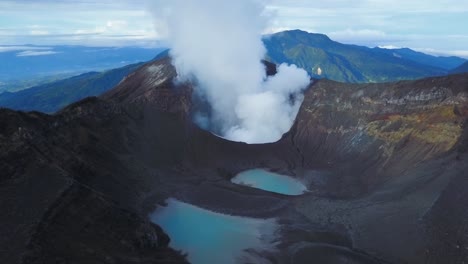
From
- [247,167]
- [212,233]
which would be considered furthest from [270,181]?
[212,233]

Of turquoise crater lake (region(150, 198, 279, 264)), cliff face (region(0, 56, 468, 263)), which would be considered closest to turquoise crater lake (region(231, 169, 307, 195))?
cliff face (region(0, 56, 468, 263))

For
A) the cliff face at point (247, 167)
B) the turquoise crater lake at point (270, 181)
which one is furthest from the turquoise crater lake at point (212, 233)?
the turquoise crater lake at point (270, 181)

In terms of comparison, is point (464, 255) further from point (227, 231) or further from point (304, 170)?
point (304, 170)

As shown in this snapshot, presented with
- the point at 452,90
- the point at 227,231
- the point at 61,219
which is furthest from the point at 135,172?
the point at 452,90

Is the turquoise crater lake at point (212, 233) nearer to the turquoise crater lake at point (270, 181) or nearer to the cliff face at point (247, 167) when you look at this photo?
the cliff face at point (247, 167)

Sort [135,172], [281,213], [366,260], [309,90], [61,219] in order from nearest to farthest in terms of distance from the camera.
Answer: [61,219] < [366,260] < [281,213] < [135,172] < [309,90]

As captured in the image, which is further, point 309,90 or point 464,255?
point 309,90

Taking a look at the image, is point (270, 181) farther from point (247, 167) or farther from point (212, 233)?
point (212, 233)
